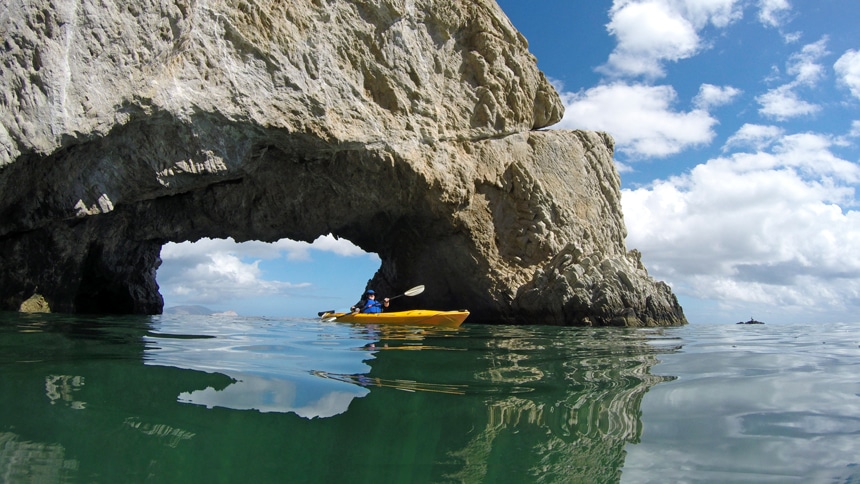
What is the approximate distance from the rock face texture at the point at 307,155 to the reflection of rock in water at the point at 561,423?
9490 mm

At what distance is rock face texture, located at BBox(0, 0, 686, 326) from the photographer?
10.5 m

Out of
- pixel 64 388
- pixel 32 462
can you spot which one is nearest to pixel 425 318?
pixel 64 388

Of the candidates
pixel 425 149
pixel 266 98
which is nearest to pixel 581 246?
pixel 425 149

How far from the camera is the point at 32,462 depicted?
2357mm

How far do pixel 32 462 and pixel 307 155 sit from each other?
40.9 feet

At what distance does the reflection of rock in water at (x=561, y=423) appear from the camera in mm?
2486

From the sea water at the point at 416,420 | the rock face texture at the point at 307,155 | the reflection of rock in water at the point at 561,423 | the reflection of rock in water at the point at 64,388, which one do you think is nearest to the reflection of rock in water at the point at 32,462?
the sea water at the point at 416,420

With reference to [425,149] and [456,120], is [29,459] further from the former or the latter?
[456,120]

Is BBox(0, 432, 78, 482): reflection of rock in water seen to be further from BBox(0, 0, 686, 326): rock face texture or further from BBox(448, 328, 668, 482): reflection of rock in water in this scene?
BBox(0, 0, 686, 326): rock face texture

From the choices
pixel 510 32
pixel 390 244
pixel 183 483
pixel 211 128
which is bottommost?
pixel 183 483

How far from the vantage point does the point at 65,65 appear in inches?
390

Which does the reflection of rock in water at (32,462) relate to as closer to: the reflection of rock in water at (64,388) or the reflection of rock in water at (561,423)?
the reflection of rock in water at (64,388)

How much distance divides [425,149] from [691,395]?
1287 centimetres

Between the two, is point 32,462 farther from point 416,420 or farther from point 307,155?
point 307,155
